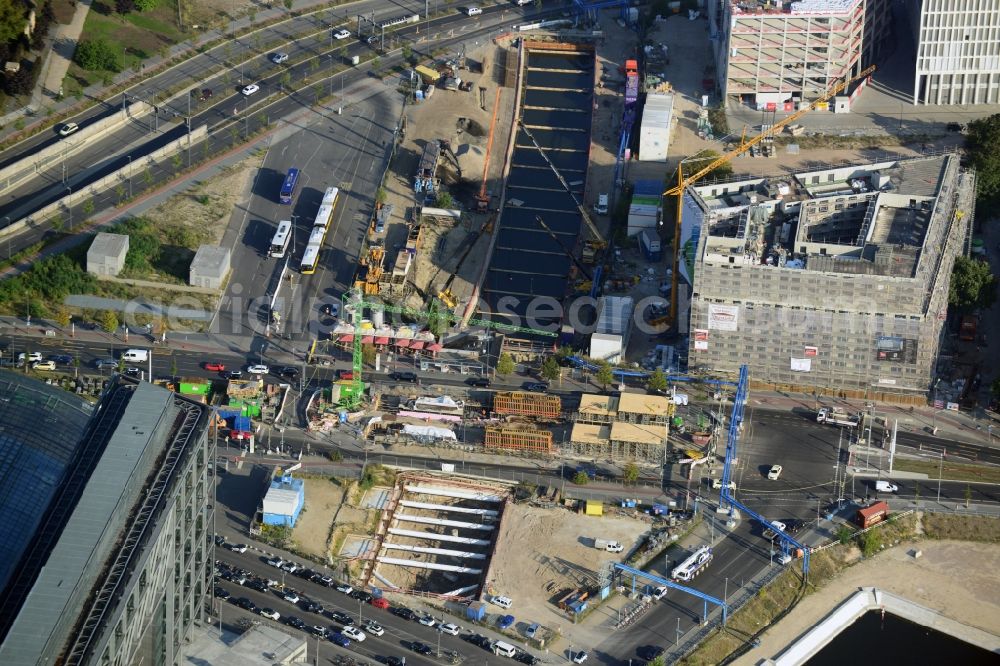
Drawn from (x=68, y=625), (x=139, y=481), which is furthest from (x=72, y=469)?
(x=68, y=625)

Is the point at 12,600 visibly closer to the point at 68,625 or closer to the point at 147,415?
the point at 68,625

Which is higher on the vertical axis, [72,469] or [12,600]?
[72,469]

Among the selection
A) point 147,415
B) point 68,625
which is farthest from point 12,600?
point 147,415

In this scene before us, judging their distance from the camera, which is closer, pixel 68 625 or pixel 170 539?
pixel 68 625

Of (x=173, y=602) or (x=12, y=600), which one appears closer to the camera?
(x=12, y=600)

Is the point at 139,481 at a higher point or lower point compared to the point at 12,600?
higher

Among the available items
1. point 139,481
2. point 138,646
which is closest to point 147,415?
point 139,481

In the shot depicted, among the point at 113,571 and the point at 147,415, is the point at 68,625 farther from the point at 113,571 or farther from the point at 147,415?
the point at 147,415

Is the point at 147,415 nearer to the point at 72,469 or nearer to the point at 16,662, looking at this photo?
the point at 72,469
